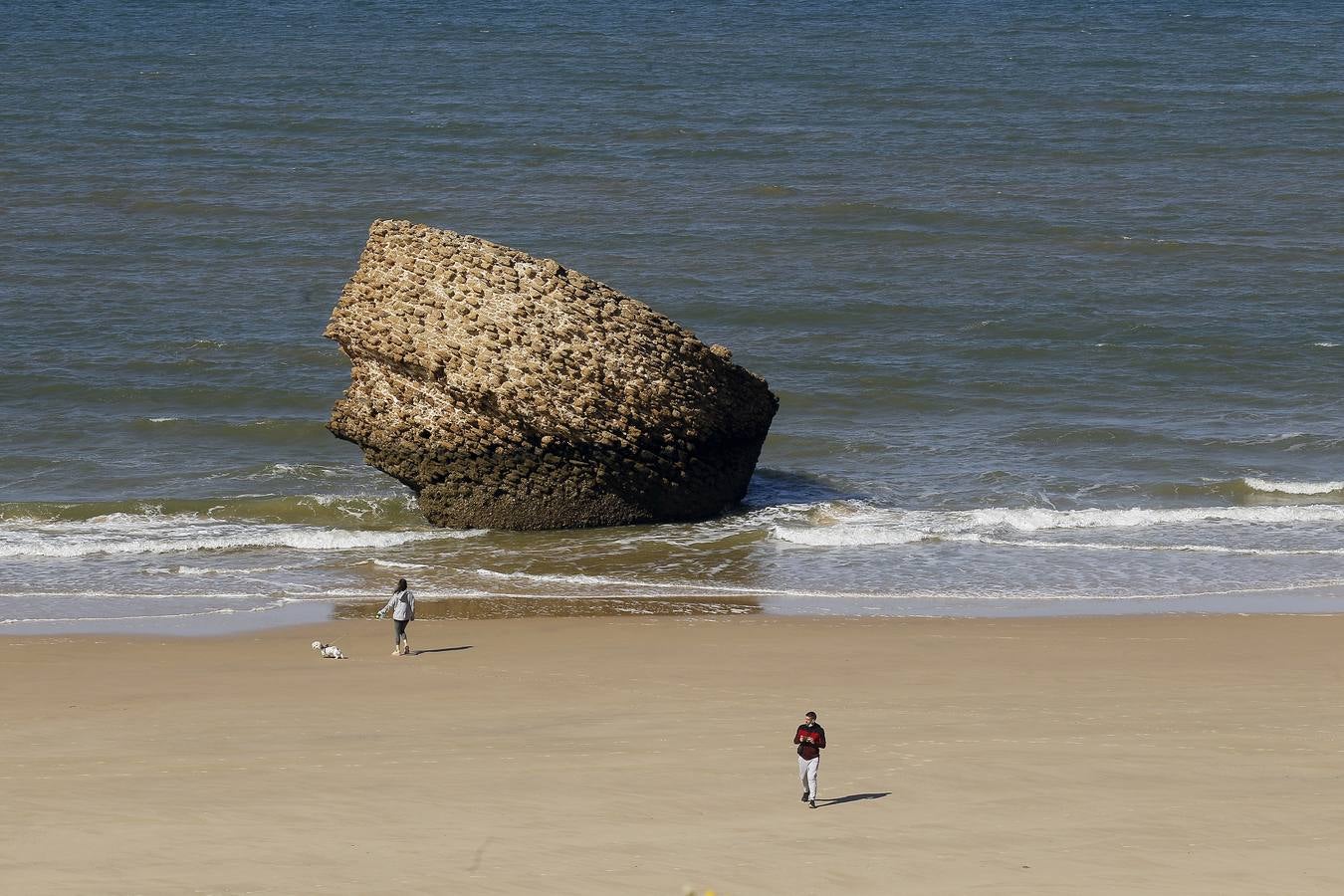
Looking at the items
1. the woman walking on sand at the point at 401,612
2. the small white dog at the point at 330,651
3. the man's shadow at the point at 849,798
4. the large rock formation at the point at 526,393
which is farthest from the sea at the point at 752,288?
the man's shadow at the point at 849,798

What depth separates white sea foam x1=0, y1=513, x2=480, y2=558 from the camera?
19.3 m

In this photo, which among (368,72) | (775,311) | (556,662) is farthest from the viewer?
(368,72)

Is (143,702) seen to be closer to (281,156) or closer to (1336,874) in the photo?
(1336,874)

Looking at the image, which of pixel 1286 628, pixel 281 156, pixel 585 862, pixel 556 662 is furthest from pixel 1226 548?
pixel 281 156

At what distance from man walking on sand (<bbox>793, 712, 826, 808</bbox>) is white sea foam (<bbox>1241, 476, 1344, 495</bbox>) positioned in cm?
1184

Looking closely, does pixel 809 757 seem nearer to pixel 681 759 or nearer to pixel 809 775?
pixel 809 775

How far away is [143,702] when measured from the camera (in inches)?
545

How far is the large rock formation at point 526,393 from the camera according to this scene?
1775 cm

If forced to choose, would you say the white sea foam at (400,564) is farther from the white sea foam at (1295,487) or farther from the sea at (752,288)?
the white sea foam at (1295,487)

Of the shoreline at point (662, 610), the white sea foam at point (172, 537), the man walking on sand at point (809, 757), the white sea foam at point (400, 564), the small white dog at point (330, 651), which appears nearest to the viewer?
the man walking on sand at point (809, 757)

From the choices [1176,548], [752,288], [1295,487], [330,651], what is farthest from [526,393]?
[752,288]

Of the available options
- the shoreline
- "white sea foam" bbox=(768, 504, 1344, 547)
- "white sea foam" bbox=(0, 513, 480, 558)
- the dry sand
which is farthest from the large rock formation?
the dry sand

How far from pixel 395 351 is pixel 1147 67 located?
40.9 m

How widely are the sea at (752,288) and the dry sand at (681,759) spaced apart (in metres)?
1.55
